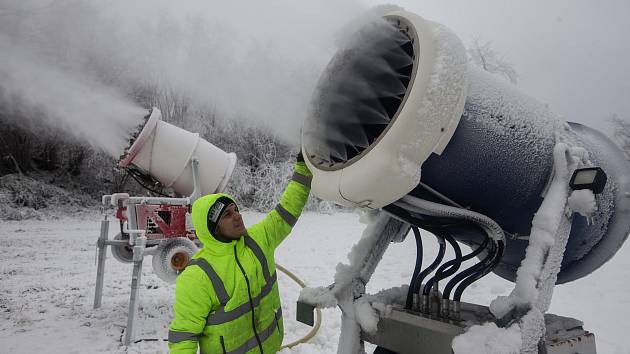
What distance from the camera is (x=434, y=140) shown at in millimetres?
1138

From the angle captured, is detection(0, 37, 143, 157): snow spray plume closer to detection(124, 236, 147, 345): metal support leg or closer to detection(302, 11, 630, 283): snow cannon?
detection(124, 236, 147, 345): metal support leg

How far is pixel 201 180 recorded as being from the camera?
16.5ft

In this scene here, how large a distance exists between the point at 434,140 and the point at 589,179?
0.54 meters

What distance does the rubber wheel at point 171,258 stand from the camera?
15.2 ft

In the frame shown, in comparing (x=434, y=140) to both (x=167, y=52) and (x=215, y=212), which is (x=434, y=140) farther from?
(x=167, y=52)

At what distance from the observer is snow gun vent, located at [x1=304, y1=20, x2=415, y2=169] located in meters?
1.32

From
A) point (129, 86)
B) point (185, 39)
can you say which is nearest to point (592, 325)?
point (185, 39)

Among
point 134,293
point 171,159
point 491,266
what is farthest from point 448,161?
point 171,159

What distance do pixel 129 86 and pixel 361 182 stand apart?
15067 millimetres

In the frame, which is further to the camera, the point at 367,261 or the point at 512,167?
the point at 367,261

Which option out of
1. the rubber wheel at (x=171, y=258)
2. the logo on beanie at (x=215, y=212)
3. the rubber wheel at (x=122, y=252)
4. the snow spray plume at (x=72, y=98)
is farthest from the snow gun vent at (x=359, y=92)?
the rubber wheel at (x=122, y=252)

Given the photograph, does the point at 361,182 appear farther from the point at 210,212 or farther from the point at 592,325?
the point at 592,325

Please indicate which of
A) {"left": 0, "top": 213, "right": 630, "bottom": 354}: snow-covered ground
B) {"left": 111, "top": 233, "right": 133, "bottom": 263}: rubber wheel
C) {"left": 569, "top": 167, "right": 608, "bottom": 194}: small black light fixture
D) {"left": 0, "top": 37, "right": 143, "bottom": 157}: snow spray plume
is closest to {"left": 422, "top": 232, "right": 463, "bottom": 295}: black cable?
{"left": 569, "top": 167, "right": 608, "bottom": 194}: small black light fixture

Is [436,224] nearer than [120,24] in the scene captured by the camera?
Yes
